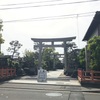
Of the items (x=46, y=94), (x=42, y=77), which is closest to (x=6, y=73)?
(x=42, y=77)

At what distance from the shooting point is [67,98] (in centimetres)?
1352

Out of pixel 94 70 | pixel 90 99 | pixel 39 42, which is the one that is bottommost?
pixel 90 99

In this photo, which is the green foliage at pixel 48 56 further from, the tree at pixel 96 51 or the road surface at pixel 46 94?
the road surface at pixel 46 94

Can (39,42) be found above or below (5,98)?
above

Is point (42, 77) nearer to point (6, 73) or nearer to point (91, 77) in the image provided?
point (6, 73)

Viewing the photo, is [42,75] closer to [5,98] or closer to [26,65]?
[5,98]

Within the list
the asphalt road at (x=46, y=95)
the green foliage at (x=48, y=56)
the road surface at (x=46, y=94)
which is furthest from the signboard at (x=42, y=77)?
the green foliage at (x=48, y=56)

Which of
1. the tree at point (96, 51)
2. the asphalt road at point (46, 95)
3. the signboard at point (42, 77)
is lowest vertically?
the asphalt road at point (46, 95)

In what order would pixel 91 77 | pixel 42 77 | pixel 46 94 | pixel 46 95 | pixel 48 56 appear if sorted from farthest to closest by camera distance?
pixel 48 56
pixel 42 77
pixel 91 77
pixel 46 94
pixel 46 95

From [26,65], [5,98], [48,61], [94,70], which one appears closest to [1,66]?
[26,65]

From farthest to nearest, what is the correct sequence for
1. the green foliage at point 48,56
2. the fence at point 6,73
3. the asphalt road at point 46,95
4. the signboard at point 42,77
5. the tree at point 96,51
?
the green foliage at point 48,56 → the fence at point 6,73 → the signboard at point 42,77 → the tree at point 96,51 → the asphalt road at point 46,95

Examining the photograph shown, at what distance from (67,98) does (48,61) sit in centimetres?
4729

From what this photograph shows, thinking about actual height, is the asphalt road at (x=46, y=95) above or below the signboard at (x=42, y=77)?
below

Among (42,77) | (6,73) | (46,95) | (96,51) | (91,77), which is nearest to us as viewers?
(46,95)
